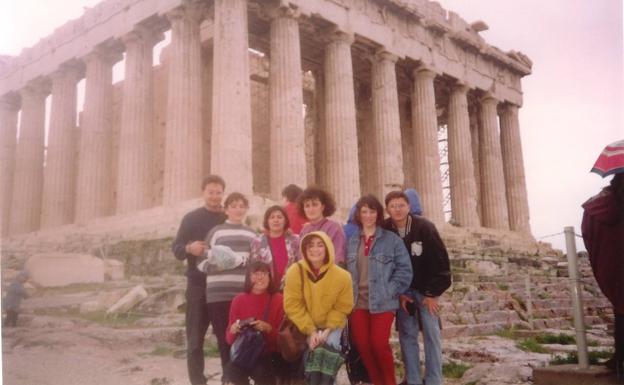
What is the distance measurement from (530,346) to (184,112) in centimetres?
1337

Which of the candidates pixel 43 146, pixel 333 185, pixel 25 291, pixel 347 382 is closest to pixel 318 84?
pixel 333 185

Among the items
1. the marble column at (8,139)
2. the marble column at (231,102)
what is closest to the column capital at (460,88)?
the marble column at (231,102)

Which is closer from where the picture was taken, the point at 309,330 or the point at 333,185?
the point at 309,330

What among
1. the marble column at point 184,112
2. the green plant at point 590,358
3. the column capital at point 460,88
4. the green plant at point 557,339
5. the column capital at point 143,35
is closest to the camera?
the green plant at point 590,358

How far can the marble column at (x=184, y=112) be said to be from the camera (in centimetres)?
1811

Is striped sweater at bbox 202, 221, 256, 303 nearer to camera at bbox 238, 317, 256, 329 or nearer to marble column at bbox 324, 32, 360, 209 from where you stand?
camera at bbox 238, 317, 256, 329

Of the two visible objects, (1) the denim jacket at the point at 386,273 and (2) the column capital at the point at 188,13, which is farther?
(2) the column capital at the point at 188,13

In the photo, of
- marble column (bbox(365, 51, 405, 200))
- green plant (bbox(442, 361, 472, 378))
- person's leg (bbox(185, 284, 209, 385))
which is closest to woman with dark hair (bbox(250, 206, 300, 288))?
person's leg (bbox(185, 284, 209, 385))

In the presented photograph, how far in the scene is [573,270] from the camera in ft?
20.2

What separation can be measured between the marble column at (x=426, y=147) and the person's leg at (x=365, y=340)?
1853 cm

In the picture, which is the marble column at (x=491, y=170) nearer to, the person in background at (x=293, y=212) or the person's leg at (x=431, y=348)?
the person in background at (x=293, y=212)

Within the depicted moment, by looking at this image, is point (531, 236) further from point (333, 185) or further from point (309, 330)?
point (309, 330)

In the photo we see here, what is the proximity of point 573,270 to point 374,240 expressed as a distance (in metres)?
2.29

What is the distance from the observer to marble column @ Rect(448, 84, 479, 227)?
2592 centimetres
